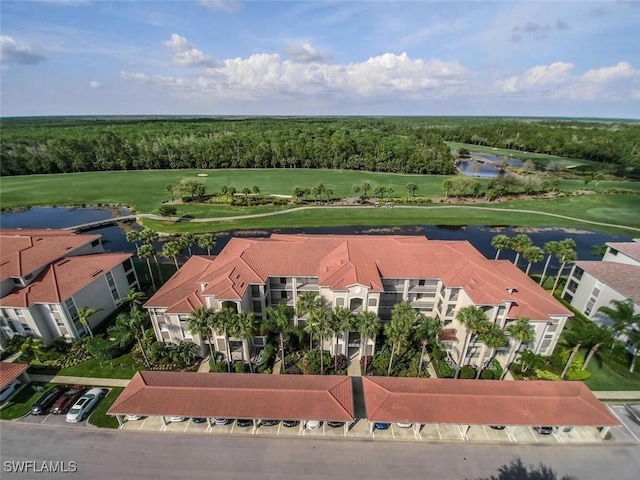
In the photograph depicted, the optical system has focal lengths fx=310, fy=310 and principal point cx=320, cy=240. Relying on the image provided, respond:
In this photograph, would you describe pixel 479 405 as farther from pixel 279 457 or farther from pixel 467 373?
pixel 279 457

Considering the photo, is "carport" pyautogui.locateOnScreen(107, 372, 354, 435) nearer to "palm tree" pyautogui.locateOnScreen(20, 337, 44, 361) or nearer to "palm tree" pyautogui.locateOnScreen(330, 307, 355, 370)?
"palm tree" pyautogui.locateOnScreen(330, 307, 355, 370)

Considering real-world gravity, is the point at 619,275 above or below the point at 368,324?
above

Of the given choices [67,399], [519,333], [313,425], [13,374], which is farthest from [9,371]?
[519,333]

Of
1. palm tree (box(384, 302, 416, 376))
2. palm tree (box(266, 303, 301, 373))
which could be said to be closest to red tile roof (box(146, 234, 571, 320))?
palm tree (box(384, 302, 416, 376))

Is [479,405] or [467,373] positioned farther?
[467,373]

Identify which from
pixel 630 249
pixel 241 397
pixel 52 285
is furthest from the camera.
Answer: pixel 630 249

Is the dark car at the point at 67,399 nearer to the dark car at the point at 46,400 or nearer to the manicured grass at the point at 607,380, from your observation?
the dark car at the point at 46,400
